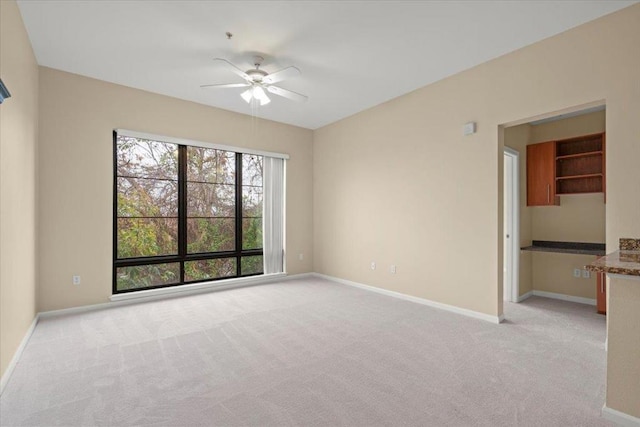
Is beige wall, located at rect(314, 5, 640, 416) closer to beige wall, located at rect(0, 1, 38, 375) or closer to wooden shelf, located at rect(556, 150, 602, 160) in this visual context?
wooden shelf, located at rect(556, 150, 602, 160)

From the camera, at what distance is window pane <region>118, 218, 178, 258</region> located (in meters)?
4.44

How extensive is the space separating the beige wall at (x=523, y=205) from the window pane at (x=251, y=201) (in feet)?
13.7

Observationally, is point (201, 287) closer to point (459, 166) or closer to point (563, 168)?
point (459, 166)

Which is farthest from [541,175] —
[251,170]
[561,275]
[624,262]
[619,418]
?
[251,170]

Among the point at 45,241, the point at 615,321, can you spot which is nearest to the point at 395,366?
the point at 615,321

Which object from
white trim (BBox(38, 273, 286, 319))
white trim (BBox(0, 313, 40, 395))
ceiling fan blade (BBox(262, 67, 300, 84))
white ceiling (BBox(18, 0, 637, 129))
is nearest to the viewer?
white trim (BBox(0, 313, 40, 395))

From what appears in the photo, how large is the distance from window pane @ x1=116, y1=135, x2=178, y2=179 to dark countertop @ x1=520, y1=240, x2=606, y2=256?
5.50 meters

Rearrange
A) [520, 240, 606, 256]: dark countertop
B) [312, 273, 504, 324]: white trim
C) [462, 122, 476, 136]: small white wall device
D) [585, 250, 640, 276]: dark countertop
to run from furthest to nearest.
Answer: [520, 240, 606, 256]: dark countertop → [462, 122, 476, 136]: small white wall device → [312, 273, 504, 324]: white trim → [585, 250, 640, 276]: dark countertop

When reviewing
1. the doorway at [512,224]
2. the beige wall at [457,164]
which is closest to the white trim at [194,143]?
the beige wall at [457,164]

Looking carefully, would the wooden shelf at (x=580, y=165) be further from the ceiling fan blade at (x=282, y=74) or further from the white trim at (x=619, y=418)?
the ceiling fan blade at (x=282, y=74)

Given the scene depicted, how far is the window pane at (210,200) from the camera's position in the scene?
16.4 feet

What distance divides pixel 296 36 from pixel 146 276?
12.8 feet

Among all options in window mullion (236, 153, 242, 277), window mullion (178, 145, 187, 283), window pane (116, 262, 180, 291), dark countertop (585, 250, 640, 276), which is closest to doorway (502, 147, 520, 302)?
dark countertop (585, 250, 640, 276)

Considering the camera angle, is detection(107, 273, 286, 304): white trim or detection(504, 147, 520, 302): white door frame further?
detection(504, 147, 520, 302): white door frame
